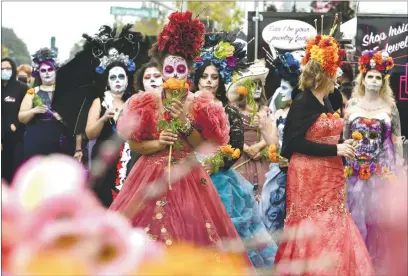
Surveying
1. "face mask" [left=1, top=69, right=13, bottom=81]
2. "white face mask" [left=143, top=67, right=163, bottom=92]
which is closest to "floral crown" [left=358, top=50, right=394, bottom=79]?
"white face mask" [left=143, top=67, right=163, bottom=92]

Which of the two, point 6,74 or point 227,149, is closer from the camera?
point 227,149

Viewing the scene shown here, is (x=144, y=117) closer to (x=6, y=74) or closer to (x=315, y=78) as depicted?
(x=315, y=78)

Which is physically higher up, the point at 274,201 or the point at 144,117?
the point at 144,117

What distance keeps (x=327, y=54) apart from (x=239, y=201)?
1277mm

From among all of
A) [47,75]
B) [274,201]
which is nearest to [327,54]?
[274,201]

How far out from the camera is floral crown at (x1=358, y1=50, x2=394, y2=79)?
8.48m

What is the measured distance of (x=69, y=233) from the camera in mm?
991

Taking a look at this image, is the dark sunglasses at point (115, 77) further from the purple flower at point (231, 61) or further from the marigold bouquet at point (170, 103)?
the marigold bouquet at point (170, 103)

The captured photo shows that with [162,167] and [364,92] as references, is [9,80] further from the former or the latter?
[162,167]

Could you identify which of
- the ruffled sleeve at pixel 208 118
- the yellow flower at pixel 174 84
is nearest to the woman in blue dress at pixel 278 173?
the ruffled sleeve at pixel 208 118

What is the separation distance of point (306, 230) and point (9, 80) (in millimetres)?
5495

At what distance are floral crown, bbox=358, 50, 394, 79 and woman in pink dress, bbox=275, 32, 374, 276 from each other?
230cm

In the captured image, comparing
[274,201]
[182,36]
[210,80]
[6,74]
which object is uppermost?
[182,36]

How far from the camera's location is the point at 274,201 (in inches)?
283
